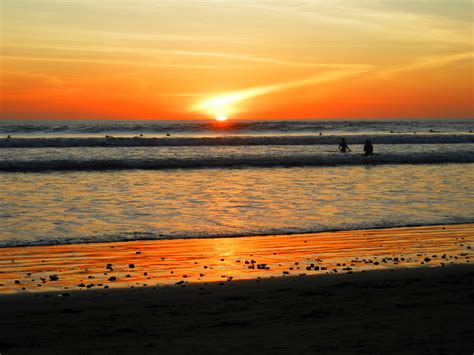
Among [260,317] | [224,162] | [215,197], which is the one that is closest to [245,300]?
[260,317]

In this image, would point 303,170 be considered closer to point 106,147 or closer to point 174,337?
point 106,147

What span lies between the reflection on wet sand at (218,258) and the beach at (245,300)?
3 cm

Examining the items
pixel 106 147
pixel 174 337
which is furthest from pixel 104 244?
pixel 106 147

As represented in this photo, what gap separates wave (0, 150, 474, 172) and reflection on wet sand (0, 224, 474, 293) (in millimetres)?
22948

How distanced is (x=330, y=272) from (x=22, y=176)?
2276 centimetres

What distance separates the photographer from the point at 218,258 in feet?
38.9

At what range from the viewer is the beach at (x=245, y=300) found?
682 centimetres

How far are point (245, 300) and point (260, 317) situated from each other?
85cm

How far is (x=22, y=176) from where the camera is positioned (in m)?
29.8

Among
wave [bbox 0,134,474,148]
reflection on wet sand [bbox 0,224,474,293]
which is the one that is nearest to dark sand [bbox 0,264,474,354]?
reflection on wet sand [bbox 0,224,474,293]

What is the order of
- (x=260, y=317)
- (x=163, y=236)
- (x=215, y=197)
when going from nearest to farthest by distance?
(x=260, y=317) < (x=163, y=236) < (x=215, y=197)

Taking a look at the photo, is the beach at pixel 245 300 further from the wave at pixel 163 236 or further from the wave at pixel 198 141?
the wave at pixel 198 141

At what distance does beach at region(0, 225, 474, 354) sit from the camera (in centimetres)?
682

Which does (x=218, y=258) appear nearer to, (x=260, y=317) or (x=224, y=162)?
(x=260, y=317)
